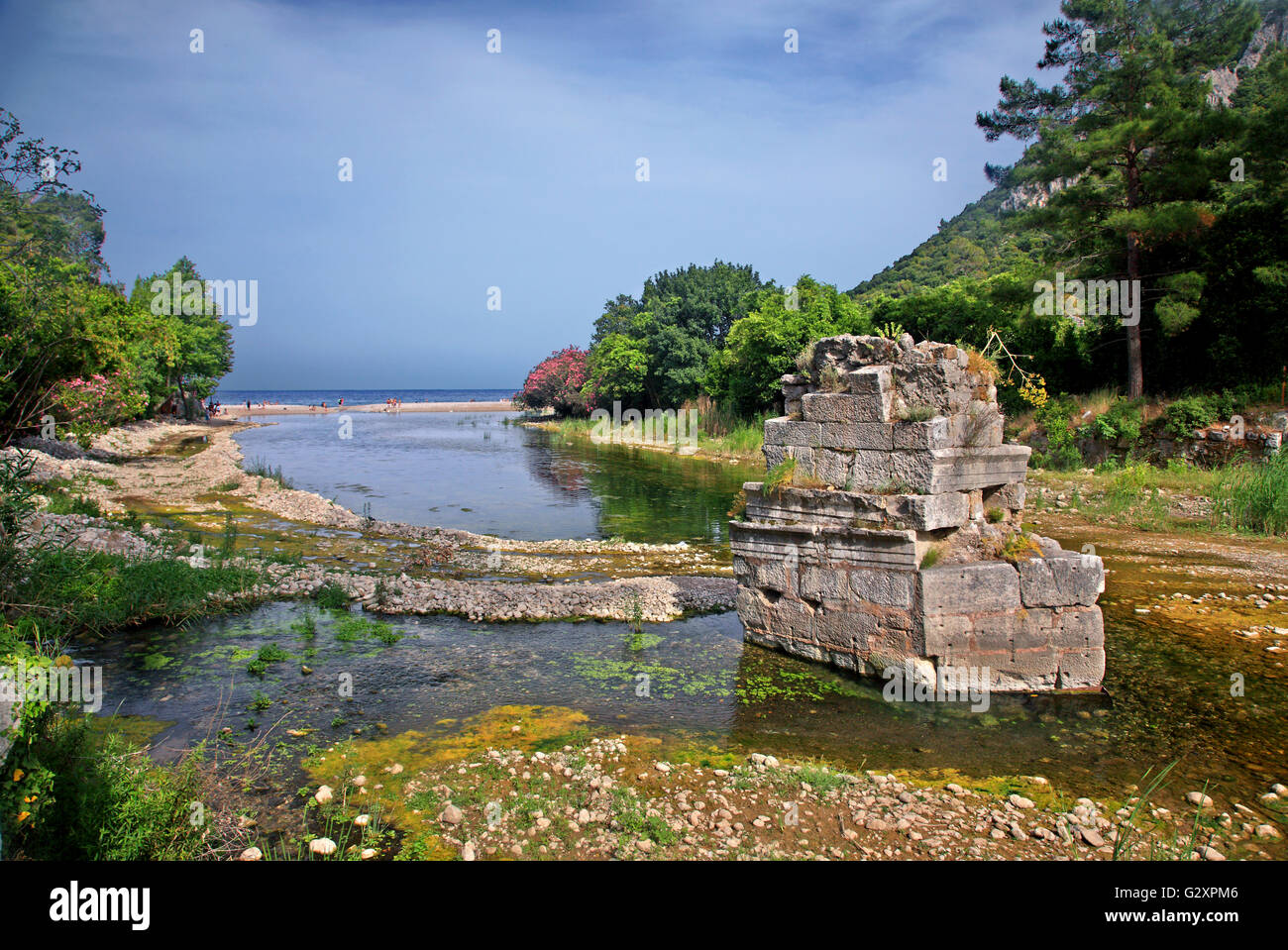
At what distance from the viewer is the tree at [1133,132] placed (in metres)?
18.7

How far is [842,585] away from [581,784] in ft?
11.4

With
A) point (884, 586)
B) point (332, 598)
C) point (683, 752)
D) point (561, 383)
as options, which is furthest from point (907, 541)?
point (561, 383)

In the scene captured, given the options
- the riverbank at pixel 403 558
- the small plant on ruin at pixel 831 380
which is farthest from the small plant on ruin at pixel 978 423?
the riverbank at pixel 403 558

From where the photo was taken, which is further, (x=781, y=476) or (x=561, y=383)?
(x=561, y=383)

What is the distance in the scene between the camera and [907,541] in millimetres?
6809

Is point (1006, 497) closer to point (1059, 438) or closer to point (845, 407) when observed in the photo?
point (845, 407)

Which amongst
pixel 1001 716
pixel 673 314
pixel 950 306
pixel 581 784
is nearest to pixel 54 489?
pixel 581 784

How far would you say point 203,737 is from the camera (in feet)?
18.9

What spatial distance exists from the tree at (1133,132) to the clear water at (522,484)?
12251 millimetres

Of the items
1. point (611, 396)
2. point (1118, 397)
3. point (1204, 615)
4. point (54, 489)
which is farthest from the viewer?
point (611, 396)

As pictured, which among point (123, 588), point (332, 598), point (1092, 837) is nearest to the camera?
point (1092, 837)

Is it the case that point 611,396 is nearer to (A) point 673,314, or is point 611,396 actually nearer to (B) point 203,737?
(A) point 673,314

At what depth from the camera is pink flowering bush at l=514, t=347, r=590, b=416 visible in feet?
181

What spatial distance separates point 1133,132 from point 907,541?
1827 cm
